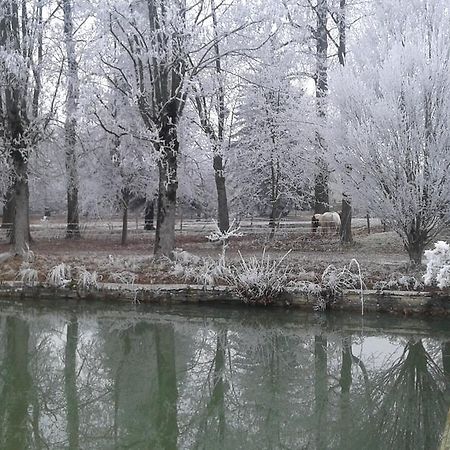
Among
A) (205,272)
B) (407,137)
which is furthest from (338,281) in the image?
(407,137)

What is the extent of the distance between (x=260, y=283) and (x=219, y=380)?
361 cm

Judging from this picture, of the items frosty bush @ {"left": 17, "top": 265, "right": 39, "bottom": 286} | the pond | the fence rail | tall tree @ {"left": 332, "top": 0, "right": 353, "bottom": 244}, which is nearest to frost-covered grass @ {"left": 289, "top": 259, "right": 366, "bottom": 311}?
the pond

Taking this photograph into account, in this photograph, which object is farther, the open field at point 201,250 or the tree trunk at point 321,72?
the tree trunk at point 321,72

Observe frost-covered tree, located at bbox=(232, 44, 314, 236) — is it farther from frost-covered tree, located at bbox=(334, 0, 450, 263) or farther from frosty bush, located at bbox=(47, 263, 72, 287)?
frosty bush, located at bbox=(47, 263, 72, 287)

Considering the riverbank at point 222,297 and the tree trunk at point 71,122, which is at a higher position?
the tree trunk at point 71,122

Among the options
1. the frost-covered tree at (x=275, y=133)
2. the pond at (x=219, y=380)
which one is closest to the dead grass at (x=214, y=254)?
the pond at (x=219, y=380)

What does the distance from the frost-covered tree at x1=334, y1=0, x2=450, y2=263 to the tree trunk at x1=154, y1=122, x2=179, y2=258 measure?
12.7 feet

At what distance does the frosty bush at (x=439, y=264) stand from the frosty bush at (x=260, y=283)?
263 cm

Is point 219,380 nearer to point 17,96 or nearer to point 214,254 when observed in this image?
point 214,254

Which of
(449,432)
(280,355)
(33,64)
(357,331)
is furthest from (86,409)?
(33,64)

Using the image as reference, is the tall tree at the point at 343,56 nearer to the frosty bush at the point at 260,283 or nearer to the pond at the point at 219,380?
the frosty bush at the point at 260,283

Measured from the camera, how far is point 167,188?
12.8m

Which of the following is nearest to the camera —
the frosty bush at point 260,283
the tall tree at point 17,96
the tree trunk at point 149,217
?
the frosty bush at point 260,283

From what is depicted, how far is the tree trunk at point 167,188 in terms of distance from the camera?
41.1ft
